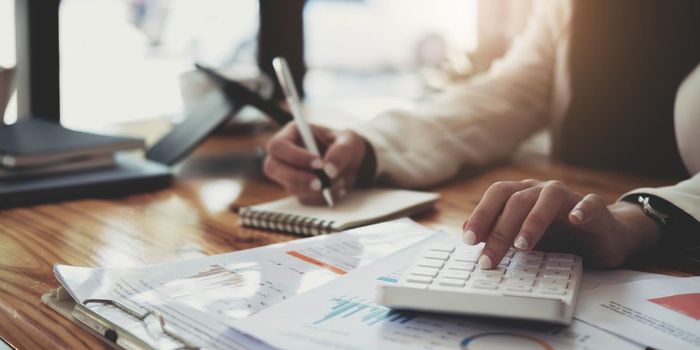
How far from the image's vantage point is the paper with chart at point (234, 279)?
493 millimetres

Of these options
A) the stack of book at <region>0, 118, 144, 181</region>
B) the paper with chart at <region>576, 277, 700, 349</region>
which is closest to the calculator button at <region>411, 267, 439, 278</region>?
the paper with chart at <region>576, 277, 700, 349</region>

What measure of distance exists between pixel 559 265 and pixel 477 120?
66 centimetres

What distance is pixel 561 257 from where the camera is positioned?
1.88 feet

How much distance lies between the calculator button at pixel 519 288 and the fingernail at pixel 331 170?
1.45ft

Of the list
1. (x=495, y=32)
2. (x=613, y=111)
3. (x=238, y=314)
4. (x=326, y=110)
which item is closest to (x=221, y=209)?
(x=238, y=314)

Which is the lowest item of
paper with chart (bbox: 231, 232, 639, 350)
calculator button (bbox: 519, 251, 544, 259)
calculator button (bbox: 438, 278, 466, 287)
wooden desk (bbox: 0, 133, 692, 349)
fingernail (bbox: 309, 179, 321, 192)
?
wooden desk (bbox: 0, 133, 692, 349)

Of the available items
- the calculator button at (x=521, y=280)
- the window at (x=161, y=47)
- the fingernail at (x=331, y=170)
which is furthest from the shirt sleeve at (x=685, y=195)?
the window at (x=161, y=47)

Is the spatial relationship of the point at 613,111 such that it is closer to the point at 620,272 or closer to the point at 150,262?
the point at 620,272

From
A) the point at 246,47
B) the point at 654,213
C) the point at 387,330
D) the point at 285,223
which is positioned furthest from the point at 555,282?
the point at 246,47

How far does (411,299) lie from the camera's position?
0.47 metres

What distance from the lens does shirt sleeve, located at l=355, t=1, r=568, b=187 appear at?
1.05m

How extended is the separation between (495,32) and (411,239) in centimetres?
125

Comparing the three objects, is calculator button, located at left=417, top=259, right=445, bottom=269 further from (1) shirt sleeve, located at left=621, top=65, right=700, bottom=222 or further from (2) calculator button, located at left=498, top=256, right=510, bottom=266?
(1) shirt sleeve, located at left=621, top=65, right=700, bottom=222

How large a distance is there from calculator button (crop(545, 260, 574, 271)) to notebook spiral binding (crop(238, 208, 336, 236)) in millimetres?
271
